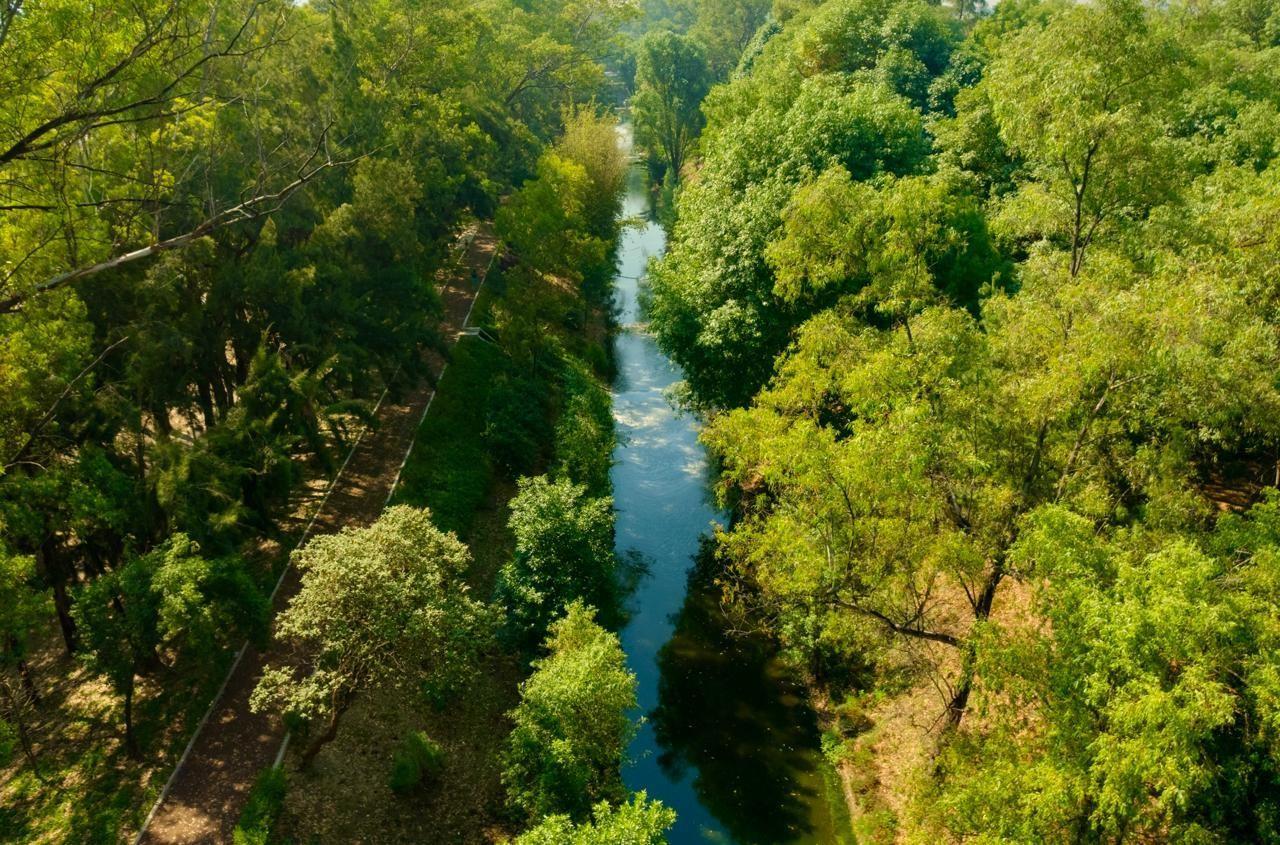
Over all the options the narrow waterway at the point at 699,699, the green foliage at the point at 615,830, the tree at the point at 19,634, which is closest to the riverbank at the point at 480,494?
the narrow waterway at the point at 699,699

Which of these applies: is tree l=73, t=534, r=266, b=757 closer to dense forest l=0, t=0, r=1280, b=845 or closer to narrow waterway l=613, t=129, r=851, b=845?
dense forest l=0, t=0, r=1280, b=845

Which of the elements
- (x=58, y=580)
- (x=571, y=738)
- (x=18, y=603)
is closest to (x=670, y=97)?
(x=58, y=580)

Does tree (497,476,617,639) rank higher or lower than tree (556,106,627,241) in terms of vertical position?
lower

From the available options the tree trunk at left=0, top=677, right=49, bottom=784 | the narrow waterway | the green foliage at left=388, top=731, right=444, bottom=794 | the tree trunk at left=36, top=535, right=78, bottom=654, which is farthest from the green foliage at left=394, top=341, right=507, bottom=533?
the tree trunk at left=0, top=677, right=49, bottom=784

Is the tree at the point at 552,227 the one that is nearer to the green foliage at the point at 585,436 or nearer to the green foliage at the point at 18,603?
the green foliage at the point at 585,436

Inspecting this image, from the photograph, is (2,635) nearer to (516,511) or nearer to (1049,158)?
(516,511)

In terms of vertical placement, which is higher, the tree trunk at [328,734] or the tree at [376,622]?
the tree at [376,622]

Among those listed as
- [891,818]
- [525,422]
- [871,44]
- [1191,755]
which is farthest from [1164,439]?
[871,44]
